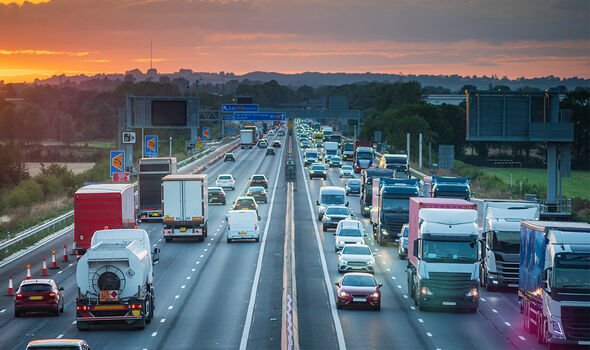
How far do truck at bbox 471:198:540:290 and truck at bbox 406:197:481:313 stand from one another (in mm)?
5327

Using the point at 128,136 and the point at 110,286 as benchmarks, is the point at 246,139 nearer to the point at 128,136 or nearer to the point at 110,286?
the point at 128,136

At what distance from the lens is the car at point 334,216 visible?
6575cm

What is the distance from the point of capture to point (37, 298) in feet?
119

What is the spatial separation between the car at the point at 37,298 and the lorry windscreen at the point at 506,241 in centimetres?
1736

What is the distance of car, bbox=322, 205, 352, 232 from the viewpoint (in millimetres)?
65750

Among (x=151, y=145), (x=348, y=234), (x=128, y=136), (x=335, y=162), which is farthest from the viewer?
(x=335, y=162)

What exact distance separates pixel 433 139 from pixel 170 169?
122937 mm

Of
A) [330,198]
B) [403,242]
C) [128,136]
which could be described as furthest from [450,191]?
[128,136]

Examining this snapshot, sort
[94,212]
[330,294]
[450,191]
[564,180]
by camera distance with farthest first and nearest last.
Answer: [564,180]
[450,191]
[94,212]
[330,294]

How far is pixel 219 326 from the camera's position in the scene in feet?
113

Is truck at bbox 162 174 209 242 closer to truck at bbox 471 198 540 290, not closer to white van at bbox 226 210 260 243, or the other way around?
white van at bbox 226 210 260 243

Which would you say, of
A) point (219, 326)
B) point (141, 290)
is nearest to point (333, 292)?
point (219, 326)

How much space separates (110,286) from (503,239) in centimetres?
1737

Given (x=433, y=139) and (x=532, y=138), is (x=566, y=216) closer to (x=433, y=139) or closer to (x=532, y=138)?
(x=532, y=138)
